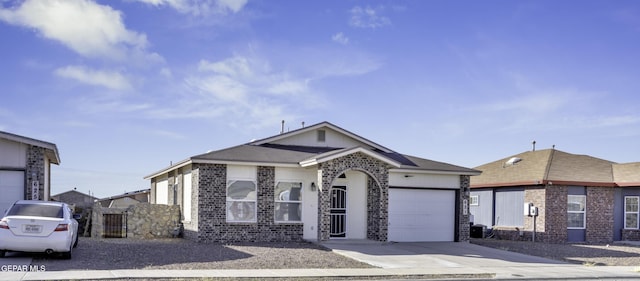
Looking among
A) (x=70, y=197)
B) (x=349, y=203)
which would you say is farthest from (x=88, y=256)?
(x=70, y=197)

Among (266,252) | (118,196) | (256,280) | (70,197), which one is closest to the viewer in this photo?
(256,280)

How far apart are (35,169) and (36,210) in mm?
5867

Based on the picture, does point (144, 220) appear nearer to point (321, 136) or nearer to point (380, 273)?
point (321, 136)

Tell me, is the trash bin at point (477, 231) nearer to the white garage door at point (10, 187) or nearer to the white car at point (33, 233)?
the white garage door at point (10, 187)

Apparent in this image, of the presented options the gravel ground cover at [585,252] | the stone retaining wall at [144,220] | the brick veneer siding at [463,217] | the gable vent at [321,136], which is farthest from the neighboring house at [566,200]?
the stone retaining wall at [144,220]

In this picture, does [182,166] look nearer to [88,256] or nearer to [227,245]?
[227,245]

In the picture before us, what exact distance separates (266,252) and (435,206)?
27.1 ft

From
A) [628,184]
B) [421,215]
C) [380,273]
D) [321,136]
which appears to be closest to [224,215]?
[321,136]

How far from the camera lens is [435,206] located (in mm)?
24828

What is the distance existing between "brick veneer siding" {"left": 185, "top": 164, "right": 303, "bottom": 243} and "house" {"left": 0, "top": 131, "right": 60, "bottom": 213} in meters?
4.92

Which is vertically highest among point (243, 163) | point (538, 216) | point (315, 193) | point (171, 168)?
point (243, 163)

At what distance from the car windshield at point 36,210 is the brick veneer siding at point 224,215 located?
6.20 m

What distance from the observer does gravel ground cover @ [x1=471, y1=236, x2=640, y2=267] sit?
20.3 m

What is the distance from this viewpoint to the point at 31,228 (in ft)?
49.3
